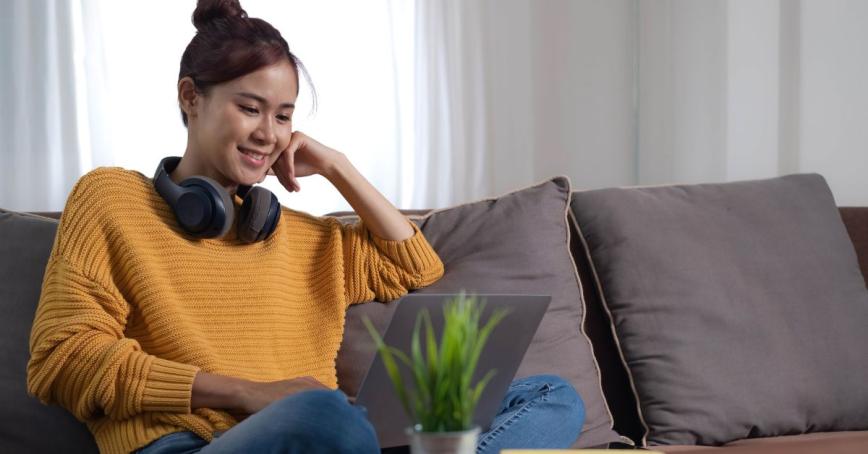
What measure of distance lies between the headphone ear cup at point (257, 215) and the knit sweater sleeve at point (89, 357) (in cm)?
26

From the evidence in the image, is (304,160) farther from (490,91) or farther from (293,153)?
(490,91)

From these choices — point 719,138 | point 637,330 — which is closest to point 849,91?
point 719,138

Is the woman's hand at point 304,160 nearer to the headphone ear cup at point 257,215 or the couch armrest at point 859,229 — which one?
the headphone ear cup at point 257,215

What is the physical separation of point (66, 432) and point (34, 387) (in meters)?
0.20

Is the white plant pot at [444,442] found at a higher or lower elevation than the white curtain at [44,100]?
lower

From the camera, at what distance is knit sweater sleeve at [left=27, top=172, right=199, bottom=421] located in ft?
5.18

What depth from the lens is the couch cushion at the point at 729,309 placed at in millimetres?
2012

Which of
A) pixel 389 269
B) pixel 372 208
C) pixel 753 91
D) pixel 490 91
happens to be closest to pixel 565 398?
pixel 389 269

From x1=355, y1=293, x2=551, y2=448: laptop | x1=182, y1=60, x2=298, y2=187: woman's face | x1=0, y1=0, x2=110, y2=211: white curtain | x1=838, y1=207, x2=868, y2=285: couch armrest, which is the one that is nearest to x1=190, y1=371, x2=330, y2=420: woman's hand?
x1=355, y1=293, x2=551, y2=448: laptop

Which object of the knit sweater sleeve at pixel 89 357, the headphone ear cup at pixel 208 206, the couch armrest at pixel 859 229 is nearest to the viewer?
the knit sweater sleeve at pixel 89 357

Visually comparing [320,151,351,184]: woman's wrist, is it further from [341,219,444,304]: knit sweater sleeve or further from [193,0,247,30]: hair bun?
[193,0,247,30]: hair bun

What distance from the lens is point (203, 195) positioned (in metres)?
1.71

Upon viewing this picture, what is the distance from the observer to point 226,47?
72.7 inches

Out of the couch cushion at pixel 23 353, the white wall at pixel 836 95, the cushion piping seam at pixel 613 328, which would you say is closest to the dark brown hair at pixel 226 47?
the couch cushion at pixel 23 353
